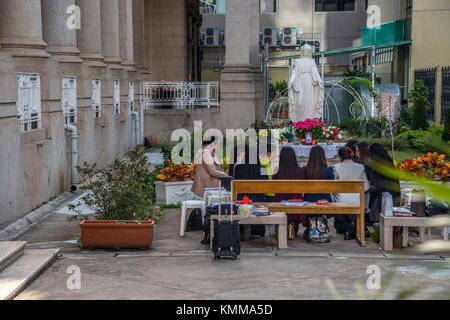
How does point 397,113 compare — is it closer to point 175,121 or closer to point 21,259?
point 175,121

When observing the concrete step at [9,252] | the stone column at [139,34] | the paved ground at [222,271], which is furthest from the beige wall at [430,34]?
the concrete step at [9,252]

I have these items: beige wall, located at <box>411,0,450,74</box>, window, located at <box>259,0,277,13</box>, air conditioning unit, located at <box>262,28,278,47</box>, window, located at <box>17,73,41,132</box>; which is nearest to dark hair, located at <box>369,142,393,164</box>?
window, located at <box>17,73,41,132</box>

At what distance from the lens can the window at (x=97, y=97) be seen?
18938 mm

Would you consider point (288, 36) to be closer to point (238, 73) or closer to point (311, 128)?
point (238, 73)

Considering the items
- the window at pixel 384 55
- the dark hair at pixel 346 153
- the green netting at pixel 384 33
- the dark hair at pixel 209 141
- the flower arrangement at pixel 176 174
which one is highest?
the green netting at pixel 384 33

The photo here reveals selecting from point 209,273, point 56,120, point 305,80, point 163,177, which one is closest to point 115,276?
point 209,273

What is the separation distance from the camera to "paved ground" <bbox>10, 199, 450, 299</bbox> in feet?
22.9

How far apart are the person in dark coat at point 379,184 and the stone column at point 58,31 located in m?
8.76

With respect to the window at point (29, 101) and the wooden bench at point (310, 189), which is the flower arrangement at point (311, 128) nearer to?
the window at point (29, 101)

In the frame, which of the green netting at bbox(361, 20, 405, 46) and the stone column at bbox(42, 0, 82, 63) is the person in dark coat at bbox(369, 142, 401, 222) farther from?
the green netting at bbox(361, 20, 405, 46)

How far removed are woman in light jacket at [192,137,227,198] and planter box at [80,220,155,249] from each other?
2.31 meters

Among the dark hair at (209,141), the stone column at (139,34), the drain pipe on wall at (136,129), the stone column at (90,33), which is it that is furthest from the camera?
the stone column at (139,34)

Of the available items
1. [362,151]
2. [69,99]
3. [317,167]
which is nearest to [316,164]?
[317,167]

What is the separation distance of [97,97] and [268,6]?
31.3 meters
